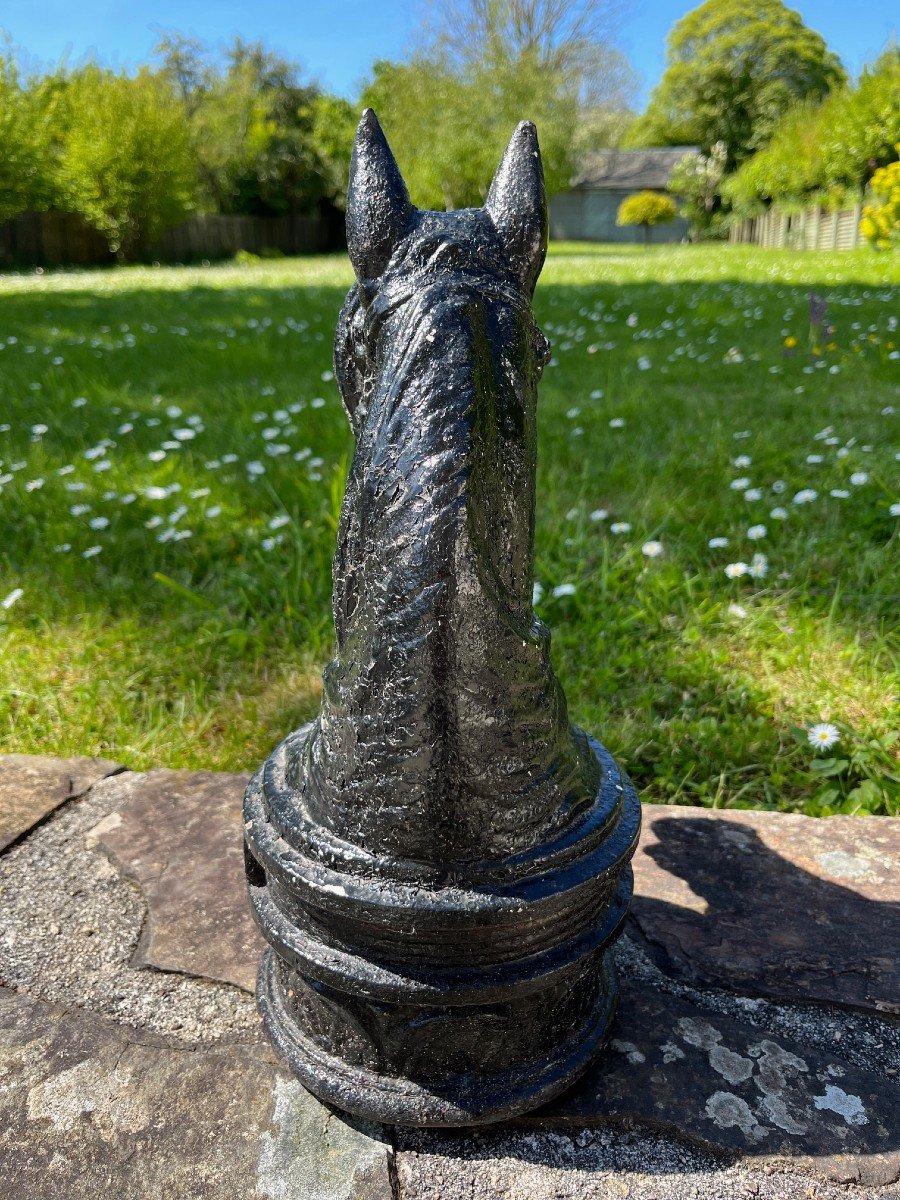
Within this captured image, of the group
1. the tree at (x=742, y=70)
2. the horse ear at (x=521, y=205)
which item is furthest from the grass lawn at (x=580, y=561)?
the tree at (x=742, y=70)

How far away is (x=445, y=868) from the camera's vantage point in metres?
1.21

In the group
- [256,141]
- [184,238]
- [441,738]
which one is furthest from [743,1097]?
[256,141]

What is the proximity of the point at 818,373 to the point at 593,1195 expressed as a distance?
220 inches

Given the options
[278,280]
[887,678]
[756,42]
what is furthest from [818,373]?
[756,42]

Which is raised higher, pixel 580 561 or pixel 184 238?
pixel 184 238

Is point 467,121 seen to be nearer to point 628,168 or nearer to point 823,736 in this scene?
point 823,736

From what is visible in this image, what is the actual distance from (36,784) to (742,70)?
1991 inches

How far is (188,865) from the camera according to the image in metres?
1.99

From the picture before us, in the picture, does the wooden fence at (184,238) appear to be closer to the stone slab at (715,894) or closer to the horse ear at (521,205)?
the stone slab at (715,894)

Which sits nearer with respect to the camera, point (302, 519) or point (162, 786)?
point (162, 786)

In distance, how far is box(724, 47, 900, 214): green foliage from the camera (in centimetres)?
2108

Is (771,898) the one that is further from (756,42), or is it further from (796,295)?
(756,42)

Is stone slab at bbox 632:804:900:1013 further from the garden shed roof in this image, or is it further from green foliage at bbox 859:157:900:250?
the garden shed roof

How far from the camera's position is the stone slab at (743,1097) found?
1342mm
